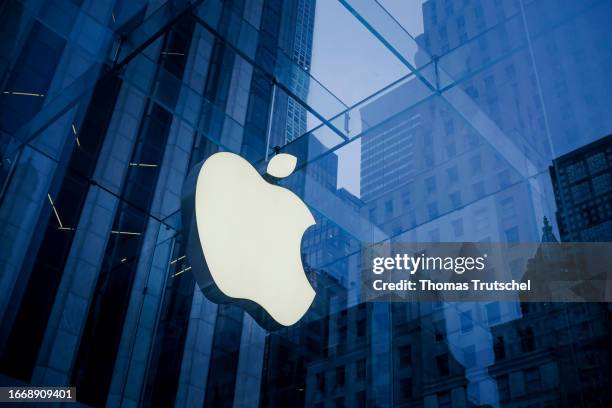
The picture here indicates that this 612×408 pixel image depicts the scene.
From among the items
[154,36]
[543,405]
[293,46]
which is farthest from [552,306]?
[154,36]

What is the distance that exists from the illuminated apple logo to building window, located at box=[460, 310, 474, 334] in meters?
16.0

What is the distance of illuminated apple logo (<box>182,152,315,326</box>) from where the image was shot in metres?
4.02

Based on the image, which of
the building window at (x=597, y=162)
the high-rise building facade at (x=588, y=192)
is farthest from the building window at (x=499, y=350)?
the building window at (x=597, y=162)

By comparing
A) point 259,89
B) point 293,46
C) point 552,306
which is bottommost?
point 259,89

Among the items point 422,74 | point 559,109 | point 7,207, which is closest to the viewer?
point 7,207

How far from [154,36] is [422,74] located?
2.77 m

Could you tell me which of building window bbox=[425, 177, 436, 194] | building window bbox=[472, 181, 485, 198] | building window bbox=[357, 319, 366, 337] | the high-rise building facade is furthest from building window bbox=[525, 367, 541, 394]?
building window bbox=[357, 319, 366, 337]

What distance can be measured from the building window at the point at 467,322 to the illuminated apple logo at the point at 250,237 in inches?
631

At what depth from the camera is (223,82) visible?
8695mm

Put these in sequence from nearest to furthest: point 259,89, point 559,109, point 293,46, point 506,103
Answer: point 259,89
point 293,46
point 559,109
point 506,103

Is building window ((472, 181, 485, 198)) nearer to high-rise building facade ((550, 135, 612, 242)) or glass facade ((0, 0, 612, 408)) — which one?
high-rise building facade ((550, 135, 612, 242))

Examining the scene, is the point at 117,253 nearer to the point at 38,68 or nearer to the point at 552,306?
the point at 38,68

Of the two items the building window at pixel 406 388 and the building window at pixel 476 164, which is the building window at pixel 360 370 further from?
the building window at pixel 476 164

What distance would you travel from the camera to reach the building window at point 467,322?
67.2ft
